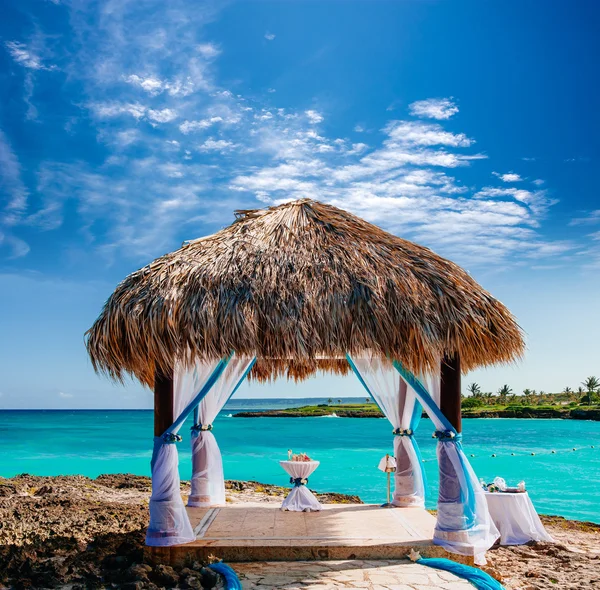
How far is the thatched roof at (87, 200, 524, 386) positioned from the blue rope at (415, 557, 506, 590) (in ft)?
4.70

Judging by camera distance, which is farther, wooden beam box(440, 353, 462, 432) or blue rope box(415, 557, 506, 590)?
wooden beam box(440, 353, 462, 432)

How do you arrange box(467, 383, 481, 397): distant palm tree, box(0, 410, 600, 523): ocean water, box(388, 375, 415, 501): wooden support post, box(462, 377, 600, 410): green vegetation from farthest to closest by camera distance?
box(467, 383, 481, 397): distant palm tree
box(462, 377, 600, 410): green vegetation
box(0, 410, 600, 523): ocean water
box(388, 375, 415, 501): wooden support post

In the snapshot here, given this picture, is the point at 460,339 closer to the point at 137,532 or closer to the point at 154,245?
the point at 137,532

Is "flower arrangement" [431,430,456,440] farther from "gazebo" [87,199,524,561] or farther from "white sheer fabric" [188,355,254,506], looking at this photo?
"white sheer fabric" [188,355,254,506]

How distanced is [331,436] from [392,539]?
22.0m

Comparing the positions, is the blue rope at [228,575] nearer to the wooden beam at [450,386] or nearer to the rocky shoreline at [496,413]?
the wooden beam at [450,386]

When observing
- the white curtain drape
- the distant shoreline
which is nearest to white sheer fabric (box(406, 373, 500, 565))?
the white curtain drape

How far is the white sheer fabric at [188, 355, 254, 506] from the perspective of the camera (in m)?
6.42

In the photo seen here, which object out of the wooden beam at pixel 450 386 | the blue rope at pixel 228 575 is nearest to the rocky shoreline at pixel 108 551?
the blue rope at pixel 228 575

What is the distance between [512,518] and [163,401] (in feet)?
11.4

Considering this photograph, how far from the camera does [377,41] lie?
901 cm

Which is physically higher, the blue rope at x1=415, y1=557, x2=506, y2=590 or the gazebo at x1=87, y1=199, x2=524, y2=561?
the gazebo at x1=87, y1=199, x2=524, y2=561

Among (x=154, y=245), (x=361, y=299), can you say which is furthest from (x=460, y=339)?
(x=154, y=245)

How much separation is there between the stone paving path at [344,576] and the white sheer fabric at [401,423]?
5.98 ft
